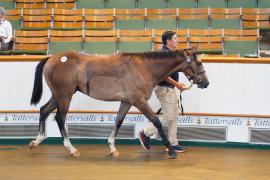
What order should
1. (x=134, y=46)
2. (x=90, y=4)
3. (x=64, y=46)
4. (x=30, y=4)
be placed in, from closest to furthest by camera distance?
(x=134, y=46) → (x=64, y=46) → (x=90, y=4) → (x=30, y=4)

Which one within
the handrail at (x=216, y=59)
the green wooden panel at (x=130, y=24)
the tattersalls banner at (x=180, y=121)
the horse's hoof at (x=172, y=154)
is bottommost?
the horse's hoof at (x=172, y=154)

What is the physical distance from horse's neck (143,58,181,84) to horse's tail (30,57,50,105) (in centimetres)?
155

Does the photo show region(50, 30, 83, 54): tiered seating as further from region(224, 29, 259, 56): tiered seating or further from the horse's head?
the horse's head

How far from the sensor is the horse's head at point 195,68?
7340 millimetres

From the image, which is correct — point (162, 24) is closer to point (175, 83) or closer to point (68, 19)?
point (68, 19)

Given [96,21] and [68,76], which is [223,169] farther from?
[96,21]

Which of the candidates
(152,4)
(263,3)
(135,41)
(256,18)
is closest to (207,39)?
(135,41)

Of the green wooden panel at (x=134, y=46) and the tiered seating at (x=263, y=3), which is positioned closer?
the green wooden panel at (x=134, y=46)

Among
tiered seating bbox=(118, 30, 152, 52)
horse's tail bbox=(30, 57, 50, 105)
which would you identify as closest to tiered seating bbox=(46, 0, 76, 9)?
tiered seating bbox=(118, 30, 152, 52)

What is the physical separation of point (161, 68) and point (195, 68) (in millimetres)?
475

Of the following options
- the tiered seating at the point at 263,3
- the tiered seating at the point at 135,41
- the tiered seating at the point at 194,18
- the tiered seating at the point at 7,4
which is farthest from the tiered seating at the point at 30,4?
the tiered seating at the point at 263,3

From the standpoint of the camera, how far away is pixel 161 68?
7.38 metres

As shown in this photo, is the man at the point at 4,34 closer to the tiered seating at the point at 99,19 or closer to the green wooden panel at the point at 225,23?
the tiered seating at the point at 99,19

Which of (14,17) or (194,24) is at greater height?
(14,17)
